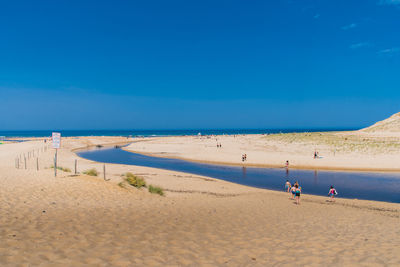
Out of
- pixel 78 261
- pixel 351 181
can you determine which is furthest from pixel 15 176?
pixel 351 181

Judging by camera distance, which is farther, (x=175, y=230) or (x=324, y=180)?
(x=324, y=180)

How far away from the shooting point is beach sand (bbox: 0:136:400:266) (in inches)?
271

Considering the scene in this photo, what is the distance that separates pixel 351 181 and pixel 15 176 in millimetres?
29428

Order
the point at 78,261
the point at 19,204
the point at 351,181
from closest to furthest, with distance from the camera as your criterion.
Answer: the point at 78,261, the point at 19,204, the point at 351,181

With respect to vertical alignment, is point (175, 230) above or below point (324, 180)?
above

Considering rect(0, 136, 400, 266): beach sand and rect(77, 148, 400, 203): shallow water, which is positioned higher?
rect(0, 136, 400, 266): beach sand

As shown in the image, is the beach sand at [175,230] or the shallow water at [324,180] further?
the shallow water at [324,180]

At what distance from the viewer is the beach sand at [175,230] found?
6879 mm

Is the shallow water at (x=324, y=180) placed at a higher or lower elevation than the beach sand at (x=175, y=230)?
lower

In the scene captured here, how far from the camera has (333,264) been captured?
7082mm

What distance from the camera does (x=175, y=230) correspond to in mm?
9273

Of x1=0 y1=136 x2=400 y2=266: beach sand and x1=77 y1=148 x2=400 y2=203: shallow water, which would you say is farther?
x1=77 y1=148 x2=400 y2=203: shallow water

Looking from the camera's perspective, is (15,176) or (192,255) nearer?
(192,255)

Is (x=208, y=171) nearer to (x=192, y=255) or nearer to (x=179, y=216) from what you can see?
(x=179, y=216)
